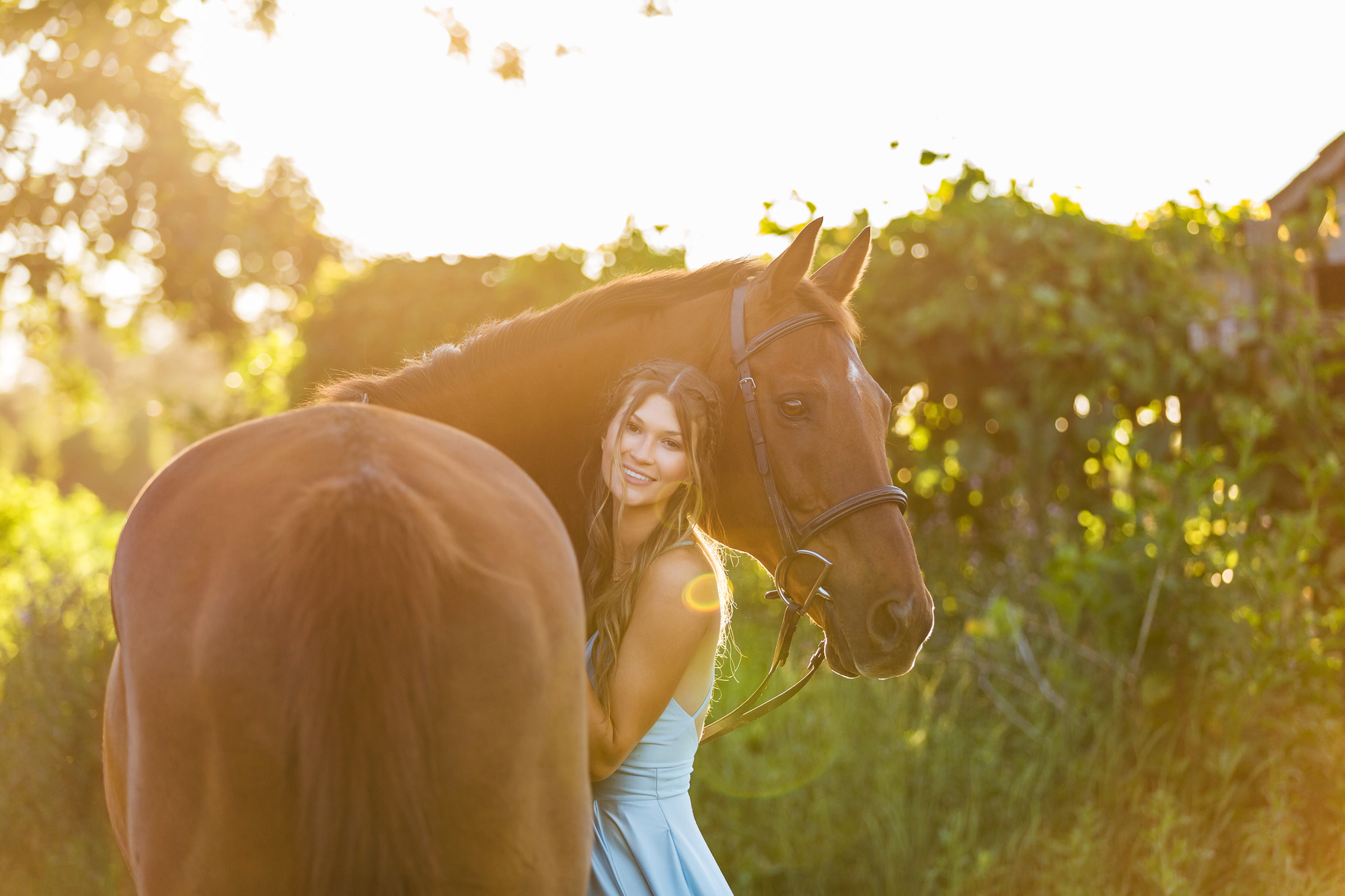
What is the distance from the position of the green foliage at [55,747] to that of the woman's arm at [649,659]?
2.99 meters

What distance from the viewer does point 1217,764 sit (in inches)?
134

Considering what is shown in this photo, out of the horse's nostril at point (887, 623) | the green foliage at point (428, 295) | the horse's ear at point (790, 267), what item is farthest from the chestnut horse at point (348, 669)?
the green foliage at point (428, 295)

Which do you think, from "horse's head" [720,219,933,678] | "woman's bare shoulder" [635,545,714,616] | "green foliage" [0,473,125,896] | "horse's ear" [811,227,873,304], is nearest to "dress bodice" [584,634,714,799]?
"woman's bare shoulder" [635,545,714,616]

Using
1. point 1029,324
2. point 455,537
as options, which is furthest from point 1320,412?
point 455,537

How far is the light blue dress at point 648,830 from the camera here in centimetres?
186

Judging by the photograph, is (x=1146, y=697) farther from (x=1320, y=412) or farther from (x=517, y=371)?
(x=517, y=371)

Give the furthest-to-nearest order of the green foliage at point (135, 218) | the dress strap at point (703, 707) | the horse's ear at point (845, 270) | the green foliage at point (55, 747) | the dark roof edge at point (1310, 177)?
the green foliage at point (135, 218), the dark roof edge at point (1310, 177), the green foliage at point (55, 747), the horse's ear at point (845, 270), the dress strap at point (703, 707)

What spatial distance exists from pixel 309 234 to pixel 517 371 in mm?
13116

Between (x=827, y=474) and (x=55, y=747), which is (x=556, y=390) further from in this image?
(x=55, y=747)

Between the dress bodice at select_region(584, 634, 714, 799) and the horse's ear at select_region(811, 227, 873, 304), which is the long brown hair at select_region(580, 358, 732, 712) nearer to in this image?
the dress bodice at select_region(584, 634, 714, 799)

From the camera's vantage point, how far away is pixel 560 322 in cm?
233

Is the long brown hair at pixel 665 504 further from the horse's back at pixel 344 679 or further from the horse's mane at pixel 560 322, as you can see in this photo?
the horse's back at pixel 344 679

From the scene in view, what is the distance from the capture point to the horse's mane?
220cm

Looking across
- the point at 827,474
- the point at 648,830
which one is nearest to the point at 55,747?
the point at 648,830
